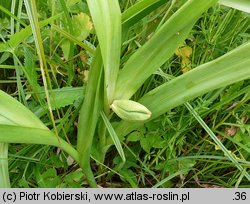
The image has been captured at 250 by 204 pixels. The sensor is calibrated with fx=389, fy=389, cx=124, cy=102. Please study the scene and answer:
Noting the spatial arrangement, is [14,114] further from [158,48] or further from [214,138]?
[214,138]

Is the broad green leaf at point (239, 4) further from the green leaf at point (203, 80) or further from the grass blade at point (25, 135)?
the grass blade at point (25, 135)

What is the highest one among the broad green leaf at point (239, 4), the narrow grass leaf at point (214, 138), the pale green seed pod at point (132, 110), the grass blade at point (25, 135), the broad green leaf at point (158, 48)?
the broad green leaf at point (239, 4)

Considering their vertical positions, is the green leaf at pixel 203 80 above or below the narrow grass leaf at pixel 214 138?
above

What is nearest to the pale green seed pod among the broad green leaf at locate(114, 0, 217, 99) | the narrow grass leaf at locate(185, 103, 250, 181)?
the broad green leaf at locate(114, 0, 217, 99)

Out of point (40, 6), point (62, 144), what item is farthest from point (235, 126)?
point (40, 6)

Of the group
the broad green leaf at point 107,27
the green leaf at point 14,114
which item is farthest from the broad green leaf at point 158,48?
the green leaf at point 14,114

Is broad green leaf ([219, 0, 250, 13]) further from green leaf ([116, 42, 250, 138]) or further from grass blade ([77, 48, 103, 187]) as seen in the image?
grass blade ([77, 48, 103, 187])

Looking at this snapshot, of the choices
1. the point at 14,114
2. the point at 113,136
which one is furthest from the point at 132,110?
the point at 14,114

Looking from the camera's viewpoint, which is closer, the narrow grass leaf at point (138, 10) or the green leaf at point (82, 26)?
the narrow grass leaf at point (138, 10)
